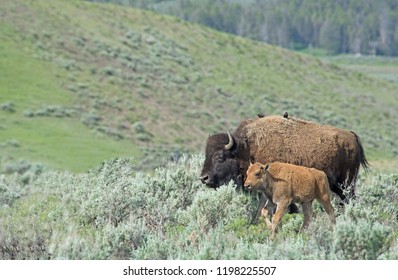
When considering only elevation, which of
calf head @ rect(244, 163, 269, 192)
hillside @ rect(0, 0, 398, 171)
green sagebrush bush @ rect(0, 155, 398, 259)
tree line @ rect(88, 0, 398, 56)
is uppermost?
calf head @ rect(244, 163, 269, 192)

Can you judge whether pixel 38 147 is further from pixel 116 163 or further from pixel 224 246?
pixel 224 246

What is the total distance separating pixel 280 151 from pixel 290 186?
181 centimetres

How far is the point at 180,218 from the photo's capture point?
11.3 meters

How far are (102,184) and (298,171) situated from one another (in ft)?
12.4

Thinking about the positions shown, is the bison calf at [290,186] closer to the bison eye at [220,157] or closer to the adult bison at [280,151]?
the adult bison at [280,151]

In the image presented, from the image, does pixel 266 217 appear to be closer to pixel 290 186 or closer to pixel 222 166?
pixel 290 186

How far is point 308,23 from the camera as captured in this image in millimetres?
166000

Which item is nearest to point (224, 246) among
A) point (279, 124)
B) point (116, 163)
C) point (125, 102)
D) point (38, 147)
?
point (279, 124)

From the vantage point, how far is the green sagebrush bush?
859cm

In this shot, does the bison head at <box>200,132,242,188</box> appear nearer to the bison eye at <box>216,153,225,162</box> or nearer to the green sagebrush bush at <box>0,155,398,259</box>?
the bison eye at <box>216,153,225,162</box>

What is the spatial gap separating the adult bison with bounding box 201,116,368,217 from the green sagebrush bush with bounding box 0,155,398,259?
299 mm

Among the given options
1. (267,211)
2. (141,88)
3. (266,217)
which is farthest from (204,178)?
(141,88)

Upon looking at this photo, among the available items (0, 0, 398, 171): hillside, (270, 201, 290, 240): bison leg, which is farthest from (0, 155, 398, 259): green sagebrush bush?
(0, 0, 398, 171): hillside

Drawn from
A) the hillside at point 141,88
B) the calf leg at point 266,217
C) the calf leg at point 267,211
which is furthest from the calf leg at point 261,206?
the hillside at point 141,88
